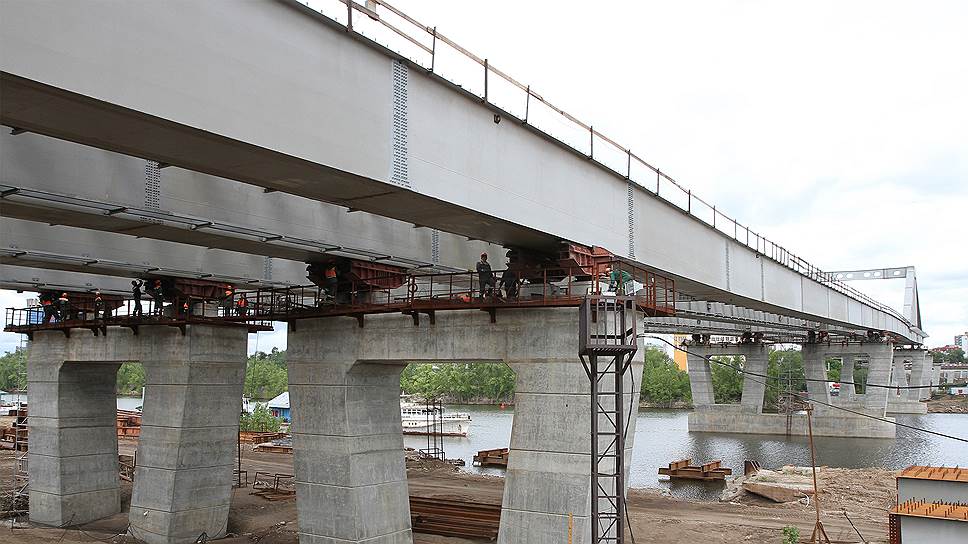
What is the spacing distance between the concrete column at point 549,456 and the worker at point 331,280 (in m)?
6.62

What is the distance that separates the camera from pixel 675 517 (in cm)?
2980

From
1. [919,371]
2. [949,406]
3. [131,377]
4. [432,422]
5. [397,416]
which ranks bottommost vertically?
[949,406]

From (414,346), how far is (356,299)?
2.57 m

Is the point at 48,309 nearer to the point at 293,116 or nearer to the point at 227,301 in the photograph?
the point at 227,301

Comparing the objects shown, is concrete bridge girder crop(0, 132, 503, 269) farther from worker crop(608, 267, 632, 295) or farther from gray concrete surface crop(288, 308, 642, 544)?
worker crop(608, 267, 632, 295)

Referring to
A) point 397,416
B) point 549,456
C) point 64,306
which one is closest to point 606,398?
point 549,456

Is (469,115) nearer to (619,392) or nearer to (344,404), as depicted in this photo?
(619,392)

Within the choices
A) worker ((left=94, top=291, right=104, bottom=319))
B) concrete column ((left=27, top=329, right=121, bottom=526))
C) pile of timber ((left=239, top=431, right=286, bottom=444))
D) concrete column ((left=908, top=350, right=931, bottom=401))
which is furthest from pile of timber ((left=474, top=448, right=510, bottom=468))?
concrete column ((left=908, top=350, right=931, bottom=401))

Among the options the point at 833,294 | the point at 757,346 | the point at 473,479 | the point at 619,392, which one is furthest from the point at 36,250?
the point at 757,346

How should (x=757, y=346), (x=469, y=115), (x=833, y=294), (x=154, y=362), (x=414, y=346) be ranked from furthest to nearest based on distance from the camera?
(x=757, y=346), (x=833, y=294), (x=154, y=362), (x=414, y=346), (x=469, y=115)

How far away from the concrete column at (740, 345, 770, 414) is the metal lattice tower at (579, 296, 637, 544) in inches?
2363

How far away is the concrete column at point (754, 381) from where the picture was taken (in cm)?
7662

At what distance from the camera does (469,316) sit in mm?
20953

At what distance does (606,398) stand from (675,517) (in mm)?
12824
